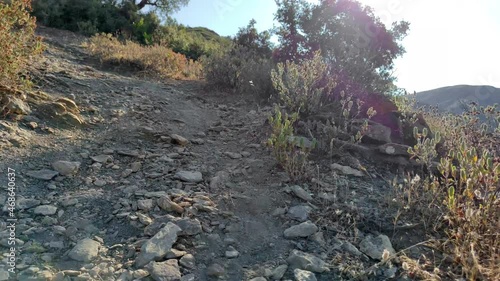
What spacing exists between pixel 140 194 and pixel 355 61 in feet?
13.5

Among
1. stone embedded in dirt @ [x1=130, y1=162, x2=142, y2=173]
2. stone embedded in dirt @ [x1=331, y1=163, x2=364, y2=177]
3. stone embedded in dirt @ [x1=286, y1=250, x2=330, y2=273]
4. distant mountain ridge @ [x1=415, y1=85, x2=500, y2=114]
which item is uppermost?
distant mountain ridge @ [x1=415, y1=85, x2=500, y2=114]

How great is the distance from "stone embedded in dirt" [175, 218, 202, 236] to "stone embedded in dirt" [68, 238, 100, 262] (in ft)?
1.56

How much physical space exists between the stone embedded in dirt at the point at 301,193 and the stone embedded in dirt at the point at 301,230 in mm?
365

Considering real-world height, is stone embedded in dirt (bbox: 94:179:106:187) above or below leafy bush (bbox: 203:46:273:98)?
below

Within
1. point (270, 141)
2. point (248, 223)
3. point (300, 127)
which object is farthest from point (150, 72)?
point (248, 223)

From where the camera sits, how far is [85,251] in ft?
6.57

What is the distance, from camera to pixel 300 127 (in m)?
4.05

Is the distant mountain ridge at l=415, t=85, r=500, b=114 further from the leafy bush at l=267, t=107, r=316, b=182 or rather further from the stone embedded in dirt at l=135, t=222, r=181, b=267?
the stone embedded in dirt at l=135, t=222, r=181, b=267

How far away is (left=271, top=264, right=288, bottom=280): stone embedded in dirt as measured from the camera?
197 centimetres

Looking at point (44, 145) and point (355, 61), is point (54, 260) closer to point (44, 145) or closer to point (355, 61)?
point (44, 145)

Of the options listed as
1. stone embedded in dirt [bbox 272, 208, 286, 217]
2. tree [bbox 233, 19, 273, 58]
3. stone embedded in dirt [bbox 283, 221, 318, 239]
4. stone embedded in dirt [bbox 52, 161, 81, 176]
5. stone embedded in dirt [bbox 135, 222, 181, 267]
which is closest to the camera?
stone embedded in dirt [bbox 135, 222, 181, 267]

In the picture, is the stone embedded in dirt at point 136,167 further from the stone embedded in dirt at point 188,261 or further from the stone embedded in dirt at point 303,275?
the stone embedded in dirt at point 303,275

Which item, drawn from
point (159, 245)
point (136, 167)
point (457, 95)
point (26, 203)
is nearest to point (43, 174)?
point (26, 203)

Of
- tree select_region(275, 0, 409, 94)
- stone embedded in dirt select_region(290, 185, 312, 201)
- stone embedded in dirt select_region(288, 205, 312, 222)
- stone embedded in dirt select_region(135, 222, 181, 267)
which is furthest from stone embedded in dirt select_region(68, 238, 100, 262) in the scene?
tree select_region(275, 0, 409, 94)
